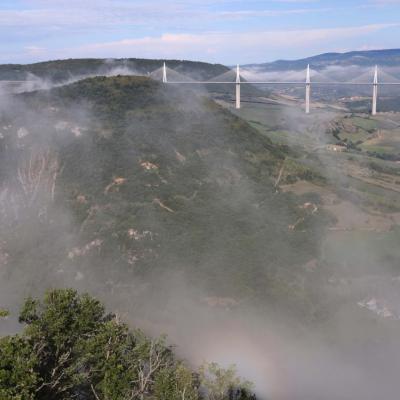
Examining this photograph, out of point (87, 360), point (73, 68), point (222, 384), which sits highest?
point (73, 68)

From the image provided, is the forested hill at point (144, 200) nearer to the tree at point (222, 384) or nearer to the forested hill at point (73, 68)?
the tree at point (222, 384)

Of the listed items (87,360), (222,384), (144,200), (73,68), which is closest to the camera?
(87,360)

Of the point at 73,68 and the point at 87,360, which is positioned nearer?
the point at 87,360

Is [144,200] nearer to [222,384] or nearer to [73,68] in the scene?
[222,384]

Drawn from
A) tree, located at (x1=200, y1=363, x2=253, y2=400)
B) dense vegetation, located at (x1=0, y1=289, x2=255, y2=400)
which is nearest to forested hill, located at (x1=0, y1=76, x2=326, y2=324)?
tree, located at (x1=200, y1=363, x2=253, y2=400)

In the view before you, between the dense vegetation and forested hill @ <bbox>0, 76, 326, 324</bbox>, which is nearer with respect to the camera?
the dense vegetation

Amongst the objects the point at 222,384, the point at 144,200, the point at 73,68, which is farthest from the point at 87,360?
the point at 73,68

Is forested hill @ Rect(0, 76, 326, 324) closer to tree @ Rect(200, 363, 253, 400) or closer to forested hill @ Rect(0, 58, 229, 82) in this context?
tree @ Rect(200, 363, 253, 400)

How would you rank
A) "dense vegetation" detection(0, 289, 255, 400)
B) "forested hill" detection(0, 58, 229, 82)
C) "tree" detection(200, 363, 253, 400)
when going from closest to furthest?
"dense vegetation" detection(0, 289, 255, 400) < "tree" detection(200, 363, 253, 400) < "forested hill" detection(0, 58, 229, 82)

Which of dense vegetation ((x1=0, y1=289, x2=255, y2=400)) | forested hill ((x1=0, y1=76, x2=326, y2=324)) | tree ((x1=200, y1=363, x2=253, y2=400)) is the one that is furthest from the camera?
forested hill ((x1=0, y1=76, x2=326, y2=324))

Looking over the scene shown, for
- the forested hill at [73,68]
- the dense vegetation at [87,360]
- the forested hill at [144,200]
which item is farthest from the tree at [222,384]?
the forested hill at [73,68]

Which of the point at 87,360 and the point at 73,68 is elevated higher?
the point at 73,68

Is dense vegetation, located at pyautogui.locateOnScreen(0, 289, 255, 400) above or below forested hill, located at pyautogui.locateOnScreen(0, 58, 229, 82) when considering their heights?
below

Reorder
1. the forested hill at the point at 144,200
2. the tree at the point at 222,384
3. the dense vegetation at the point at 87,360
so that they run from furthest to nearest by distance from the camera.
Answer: the forested hill at the point at 144,200, the tree at the point at 222,384, the dense vegetation at the point at 87,360
